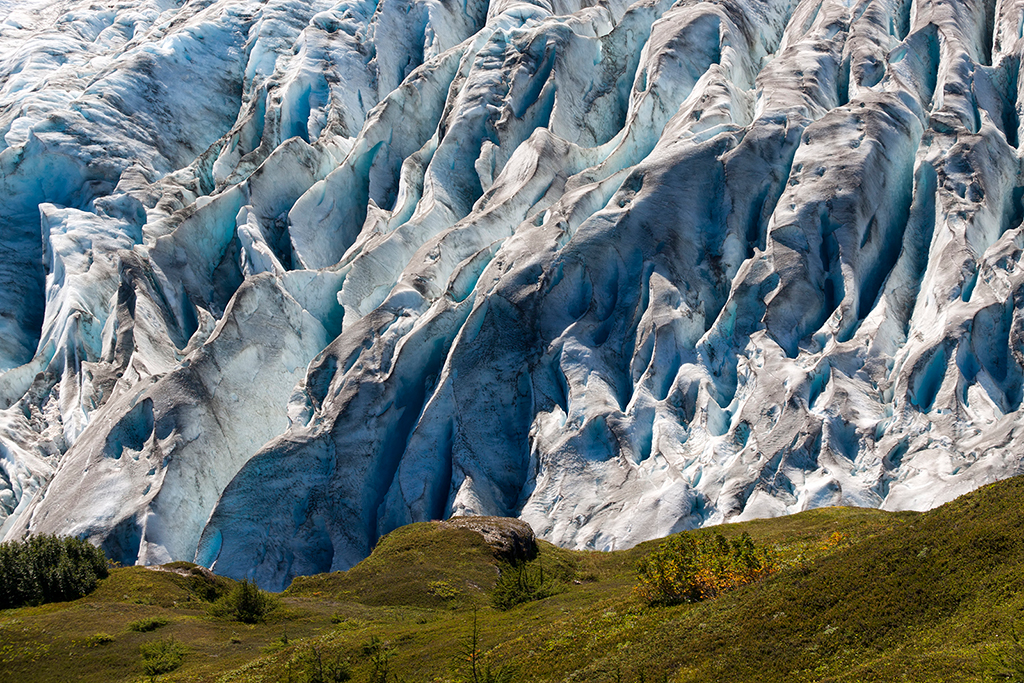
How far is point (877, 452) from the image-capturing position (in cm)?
3881

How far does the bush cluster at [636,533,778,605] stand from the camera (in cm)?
1867

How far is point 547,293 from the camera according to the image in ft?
163

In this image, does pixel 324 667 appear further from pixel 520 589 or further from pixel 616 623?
pixel 520 589

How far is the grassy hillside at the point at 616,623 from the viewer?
13625 millimetres

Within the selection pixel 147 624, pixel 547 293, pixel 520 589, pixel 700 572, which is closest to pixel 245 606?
pixel 147 624

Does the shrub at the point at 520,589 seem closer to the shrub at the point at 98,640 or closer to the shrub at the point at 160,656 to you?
the shrub at the point at 160,656

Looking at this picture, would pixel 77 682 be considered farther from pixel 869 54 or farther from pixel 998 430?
pixel 869 54

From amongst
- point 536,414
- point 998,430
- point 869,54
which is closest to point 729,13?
point 869,54

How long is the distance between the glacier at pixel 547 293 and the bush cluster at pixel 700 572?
19317 millimetres

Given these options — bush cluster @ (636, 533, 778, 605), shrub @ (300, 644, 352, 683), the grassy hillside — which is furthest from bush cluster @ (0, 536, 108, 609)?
bush cluster @ (636, 533, 778, 605)

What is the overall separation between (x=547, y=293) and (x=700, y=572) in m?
31.7

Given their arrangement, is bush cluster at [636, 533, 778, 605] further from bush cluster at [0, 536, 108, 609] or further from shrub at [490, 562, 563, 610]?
bush cluster at [0, 536, 108, 609]

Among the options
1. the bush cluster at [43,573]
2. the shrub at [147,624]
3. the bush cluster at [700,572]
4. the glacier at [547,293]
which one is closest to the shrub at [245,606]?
the shrub at [147,624]

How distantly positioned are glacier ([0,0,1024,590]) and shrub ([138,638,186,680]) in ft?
76.1
